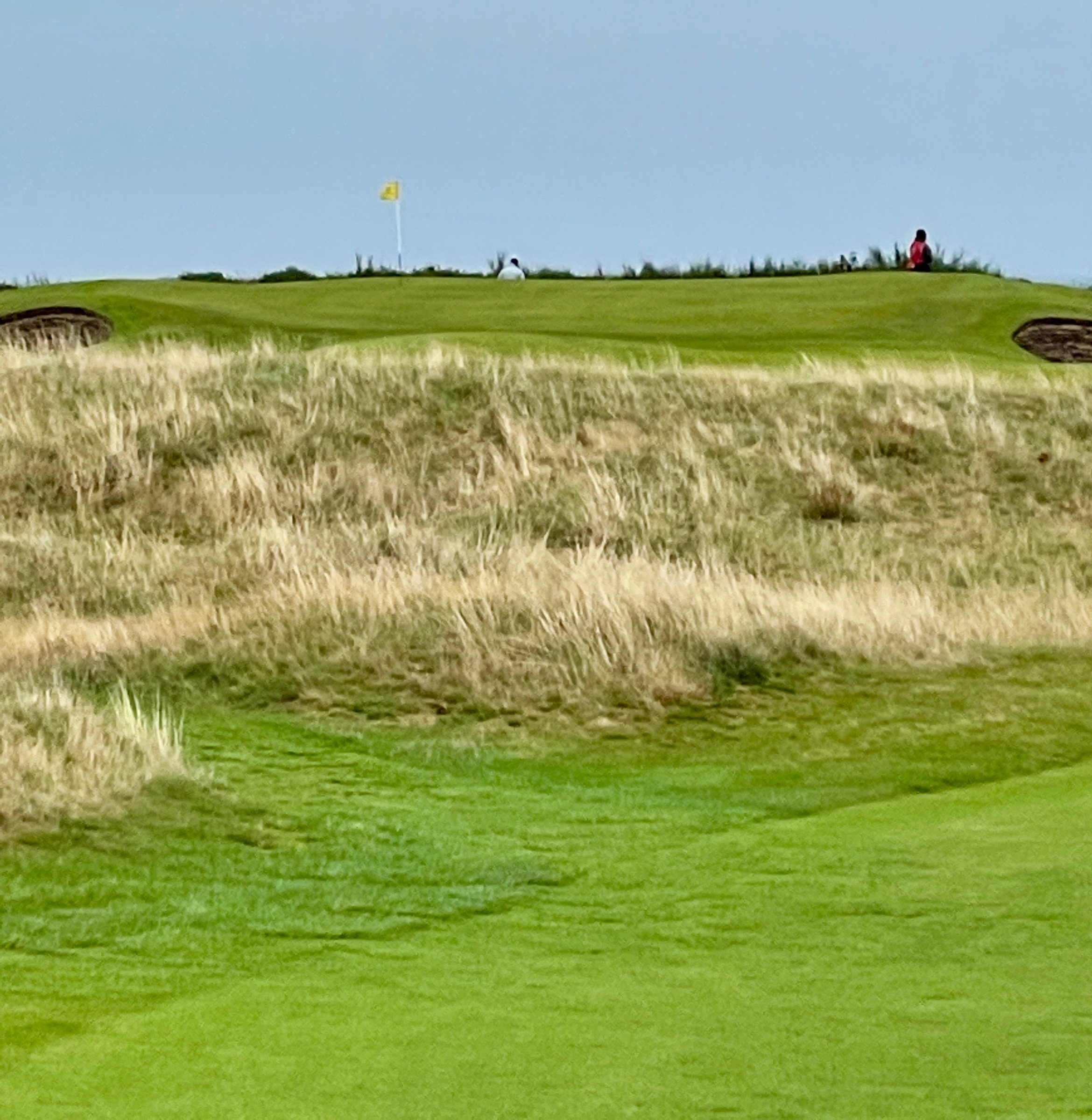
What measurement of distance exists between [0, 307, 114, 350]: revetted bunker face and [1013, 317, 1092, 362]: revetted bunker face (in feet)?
45.4

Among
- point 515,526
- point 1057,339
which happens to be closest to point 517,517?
point 515,526

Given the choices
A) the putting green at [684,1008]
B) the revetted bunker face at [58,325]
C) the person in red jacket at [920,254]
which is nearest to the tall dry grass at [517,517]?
the putting green at [684,1008]

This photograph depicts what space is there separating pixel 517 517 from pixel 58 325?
50.6 ft

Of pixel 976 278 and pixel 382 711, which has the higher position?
pixel 976 278

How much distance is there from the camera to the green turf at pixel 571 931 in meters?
4.73

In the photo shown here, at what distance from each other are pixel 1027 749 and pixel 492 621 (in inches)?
134

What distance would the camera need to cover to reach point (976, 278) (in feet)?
115

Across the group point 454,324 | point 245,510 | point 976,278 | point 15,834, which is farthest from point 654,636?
point 976,278

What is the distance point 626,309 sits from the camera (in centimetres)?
3303

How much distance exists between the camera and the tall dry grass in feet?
40.9

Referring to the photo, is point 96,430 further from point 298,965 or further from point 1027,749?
point 298,965

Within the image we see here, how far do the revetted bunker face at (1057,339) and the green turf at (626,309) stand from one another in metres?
0.23

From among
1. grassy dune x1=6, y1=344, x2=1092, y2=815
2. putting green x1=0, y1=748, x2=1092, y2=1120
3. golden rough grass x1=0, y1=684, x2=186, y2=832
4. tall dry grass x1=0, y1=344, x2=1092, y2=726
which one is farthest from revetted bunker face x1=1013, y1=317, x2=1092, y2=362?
putting green x1=0, y1=748, x2=1092, y2=1120

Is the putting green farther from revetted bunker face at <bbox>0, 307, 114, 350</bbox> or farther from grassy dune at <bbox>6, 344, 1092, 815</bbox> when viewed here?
revetted bunker face at <bbox>0, 307, 114, 350</bbox>
